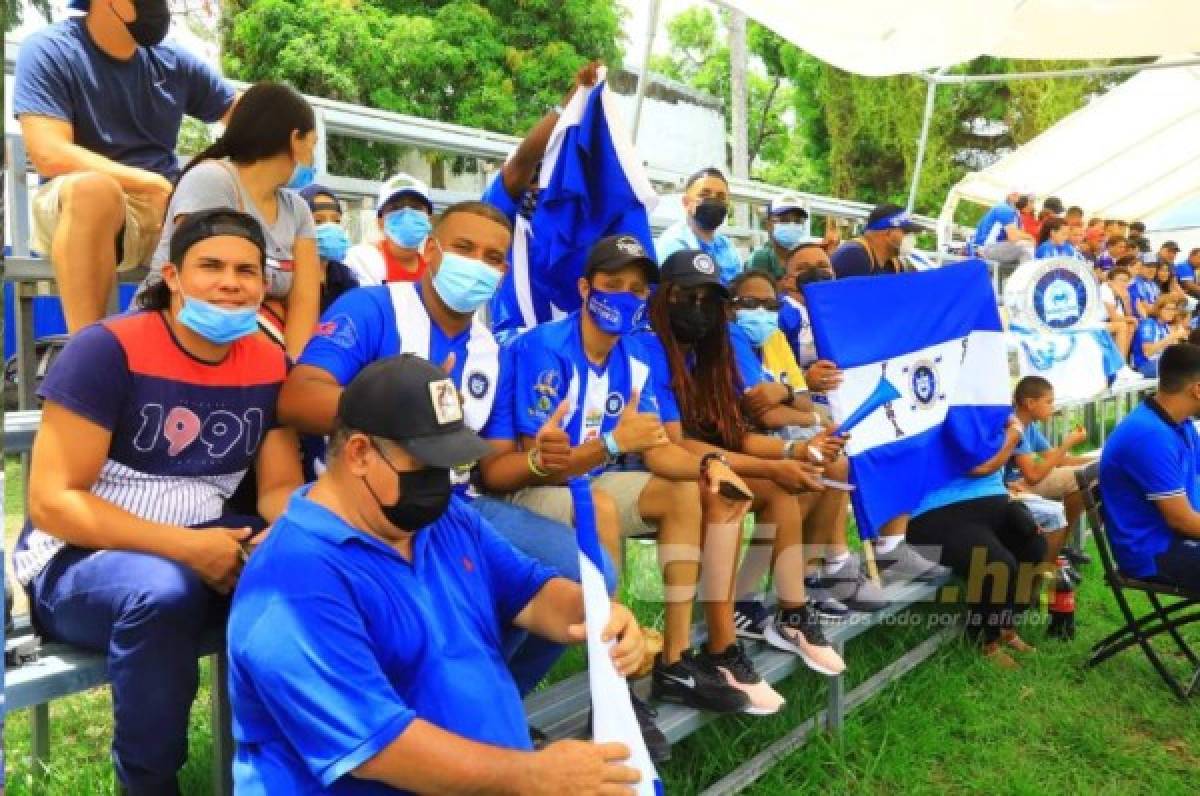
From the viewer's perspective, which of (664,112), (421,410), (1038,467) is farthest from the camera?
(664,112)

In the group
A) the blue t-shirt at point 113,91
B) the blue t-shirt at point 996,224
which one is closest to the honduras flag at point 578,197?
the blue t-shirt at point 113,91

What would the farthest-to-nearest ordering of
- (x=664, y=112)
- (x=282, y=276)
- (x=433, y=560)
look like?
(x=664, y=112) < (x=282, y=276) < (x=433, y=560)

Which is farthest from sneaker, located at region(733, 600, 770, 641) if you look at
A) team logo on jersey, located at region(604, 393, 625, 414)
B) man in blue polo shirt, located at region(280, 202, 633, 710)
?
man in blue polo shirt, located at region(280, 202, 633, 710)

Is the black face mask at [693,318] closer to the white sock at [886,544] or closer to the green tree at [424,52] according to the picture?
the white sock at [886,544]

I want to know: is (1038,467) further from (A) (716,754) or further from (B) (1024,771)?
(A) (716,754)

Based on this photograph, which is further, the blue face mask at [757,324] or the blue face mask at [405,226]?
the blue face mask at [405,226]

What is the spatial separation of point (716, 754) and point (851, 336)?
2.05 metres

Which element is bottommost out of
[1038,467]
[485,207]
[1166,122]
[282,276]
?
[1038,467]

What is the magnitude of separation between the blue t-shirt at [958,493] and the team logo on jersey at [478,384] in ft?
9.52

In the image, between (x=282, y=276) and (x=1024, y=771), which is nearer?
(x=282, y=276)

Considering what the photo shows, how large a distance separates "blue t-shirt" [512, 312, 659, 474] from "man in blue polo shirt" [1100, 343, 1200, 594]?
274 cm

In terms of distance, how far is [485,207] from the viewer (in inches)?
131

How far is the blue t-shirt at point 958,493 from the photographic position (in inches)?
211

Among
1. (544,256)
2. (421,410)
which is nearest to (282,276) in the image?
(544,256)
